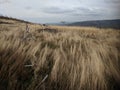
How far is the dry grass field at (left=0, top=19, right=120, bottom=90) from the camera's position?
1442 millimetres

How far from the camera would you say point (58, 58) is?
1514mm

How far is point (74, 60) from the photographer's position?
4.99 feet

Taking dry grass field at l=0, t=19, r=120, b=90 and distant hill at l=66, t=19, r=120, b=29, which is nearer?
dry grass field at l=0, t=19, r=120, b=90

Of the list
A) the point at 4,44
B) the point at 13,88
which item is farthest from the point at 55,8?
the point at 13,88

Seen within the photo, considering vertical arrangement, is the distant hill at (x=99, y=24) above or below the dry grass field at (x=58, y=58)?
above

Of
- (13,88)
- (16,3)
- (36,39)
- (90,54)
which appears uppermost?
(16,3)

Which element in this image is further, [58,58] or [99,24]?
[99,24]

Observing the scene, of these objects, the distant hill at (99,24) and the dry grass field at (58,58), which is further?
the distant hill at (99,24)

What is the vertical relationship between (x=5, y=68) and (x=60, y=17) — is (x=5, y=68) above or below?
below

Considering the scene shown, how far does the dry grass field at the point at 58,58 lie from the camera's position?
144 centimetres

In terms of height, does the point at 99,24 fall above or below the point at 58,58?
above

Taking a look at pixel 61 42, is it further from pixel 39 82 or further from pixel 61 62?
pixel 39 82

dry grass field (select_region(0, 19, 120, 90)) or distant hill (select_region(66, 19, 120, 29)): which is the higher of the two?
distant hill (select_region(66, 19, 120, 29))

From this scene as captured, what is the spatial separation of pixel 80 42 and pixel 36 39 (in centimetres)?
40
